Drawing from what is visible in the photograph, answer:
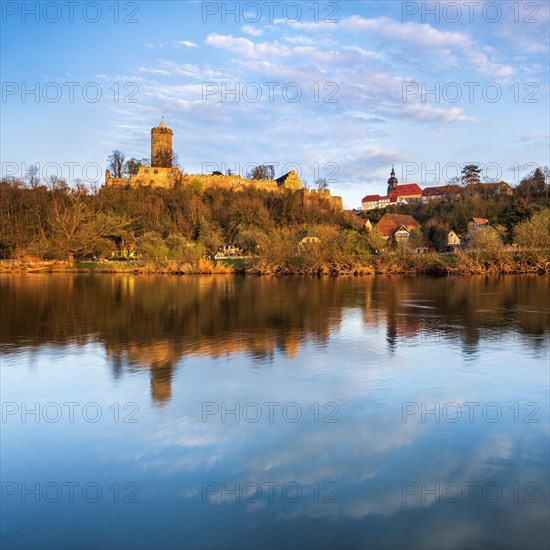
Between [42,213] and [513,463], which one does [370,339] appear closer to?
[513,463]

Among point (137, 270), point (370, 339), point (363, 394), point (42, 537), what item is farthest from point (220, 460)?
point (137, 270)

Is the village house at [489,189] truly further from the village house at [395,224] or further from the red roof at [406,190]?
the red roof at [406,190]

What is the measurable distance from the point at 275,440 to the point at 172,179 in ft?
292

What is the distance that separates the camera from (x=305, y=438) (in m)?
6.65

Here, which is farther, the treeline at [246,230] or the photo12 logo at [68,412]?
the treeline at [246,230]

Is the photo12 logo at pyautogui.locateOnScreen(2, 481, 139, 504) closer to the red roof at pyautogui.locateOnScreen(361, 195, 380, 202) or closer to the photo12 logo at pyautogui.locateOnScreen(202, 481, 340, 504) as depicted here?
the photo12 logo at pyautogui.locateOnScreen(202, 481, 340, 504)

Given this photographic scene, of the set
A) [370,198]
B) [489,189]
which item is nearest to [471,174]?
[489,189]

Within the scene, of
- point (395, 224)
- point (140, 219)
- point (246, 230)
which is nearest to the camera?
point (246, 230)

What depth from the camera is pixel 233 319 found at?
687 inches

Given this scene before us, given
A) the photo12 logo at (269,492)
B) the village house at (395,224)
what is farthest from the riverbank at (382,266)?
the village house at (395,224)

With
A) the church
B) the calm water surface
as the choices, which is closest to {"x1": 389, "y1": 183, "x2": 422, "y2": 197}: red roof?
the church

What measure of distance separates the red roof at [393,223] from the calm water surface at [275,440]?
76.8 metres

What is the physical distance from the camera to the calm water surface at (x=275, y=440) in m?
4.69

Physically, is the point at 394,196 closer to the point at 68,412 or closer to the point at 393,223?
the point at 393,223
